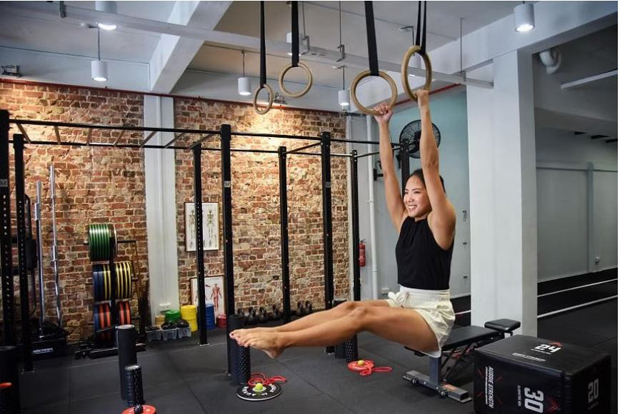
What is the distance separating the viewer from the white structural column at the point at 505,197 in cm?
451

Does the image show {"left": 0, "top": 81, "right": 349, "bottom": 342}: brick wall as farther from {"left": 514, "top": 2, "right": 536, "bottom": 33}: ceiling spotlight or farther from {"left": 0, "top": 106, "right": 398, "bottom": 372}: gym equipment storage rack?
{"left": 514, "top": 2, "right": 536, "bottom": 33}: ceiling spotlight

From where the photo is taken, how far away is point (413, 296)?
2.42 meters

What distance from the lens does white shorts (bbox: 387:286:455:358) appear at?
2.30 metres

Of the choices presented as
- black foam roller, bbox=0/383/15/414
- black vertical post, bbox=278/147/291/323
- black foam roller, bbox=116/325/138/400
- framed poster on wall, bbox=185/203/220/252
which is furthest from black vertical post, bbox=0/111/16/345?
framed poster on wall, bbox=185/203/220/252

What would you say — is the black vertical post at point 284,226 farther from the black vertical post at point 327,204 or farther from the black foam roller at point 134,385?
the black foam roller at point 134,385

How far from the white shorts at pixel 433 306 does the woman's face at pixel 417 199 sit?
42cm

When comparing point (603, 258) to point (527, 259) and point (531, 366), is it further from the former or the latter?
point (531, 366)

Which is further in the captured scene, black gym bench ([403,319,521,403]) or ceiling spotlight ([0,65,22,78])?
ceiling spotlight ([0,65,22,78])

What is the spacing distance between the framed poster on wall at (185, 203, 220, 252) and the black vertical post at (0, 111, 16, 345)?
243cm

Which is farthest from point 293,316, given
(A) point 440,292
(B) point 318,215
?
(A) point 440,292

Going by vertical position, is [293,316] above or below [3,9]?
below

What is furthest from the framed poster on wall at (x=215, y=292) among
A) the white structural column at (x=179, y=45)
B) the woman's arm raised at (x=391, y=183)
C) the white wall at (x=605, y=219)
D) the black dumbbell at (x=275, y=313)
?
the white wall at (x=605, y=219)

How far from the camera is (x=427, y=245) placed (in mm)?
2412

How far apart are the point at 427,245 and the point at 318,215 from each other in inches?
173
